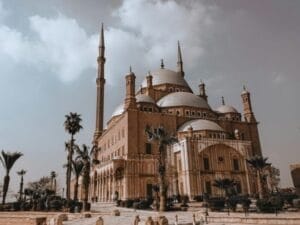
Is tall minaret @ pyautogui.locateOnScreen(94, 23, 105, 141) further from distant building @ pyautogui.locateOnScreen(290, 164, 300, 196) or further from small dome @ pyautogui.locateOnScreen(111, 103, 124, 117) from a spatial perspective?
distant building @ pyautogui.locateOnScreen(290, 164, 300, 196)

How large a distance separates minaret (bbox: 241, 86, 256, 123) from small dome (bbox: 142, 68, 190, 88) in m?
11.5

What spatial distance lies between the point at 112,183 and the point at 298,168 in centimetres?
2592

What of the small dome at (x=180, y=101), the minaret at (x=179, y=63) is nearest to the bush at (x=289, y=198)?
the small dome at (x=180, y=101)

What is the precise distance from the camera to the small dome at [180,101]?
50.0m

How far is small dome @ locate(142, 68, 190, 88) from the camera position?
5800 centimetres

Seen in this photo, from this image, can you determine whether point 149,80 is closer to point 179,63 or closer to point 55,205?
point 179,63

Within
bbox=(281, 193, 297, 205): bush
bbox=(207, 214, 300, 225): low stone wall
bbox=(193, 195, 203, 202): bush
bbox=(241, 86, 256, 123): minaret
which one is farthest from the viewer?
bbox=(241, 86, 256, 123): minaret

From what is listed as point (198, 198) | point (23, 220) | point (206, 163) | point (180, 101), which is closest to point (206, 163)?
point (206, 163)

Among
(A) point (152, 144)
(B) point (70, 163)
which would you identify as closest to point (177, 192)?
(A) point (152, 144)

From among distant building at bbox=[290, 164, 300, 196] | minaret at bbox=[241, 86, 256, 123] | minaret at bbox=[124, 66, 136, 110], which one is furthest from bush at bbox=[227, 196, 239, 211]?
minaret at bbox=[241, 86, 256, 123]

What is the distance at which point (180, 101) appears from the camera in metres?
50.2

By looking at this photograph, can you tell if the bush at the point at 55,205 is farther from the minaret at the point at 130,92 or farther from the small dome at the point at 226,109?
the small dome at the point at 226,109

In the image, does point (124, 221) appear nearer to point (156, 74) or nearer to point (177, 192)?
point (177, 192)

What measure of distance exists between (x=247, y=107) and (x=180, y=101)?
43.9 feet
